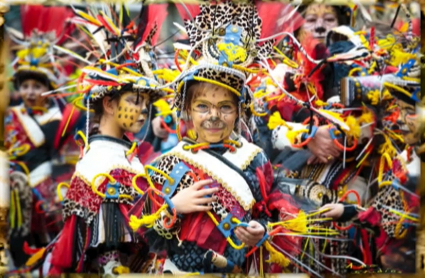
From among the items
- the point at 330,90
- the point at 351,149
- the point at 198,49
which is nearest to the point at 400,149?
the point at 351,149

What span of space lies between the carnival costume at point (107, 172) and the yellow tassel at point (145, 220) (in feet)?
0.09

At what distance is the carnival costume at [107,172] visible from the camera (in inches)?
92.6

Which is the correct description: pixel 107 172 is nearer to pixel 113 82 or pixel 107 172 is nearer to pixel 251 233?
pixel 113 82

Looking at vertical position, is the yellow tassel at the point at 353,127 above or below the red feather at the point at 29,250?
above

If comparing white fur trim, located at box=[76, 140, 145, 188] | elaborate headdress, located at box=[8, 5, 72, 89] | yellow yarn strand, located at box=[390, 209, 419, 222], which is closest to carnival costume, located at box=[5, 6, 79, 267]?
elaborate headdress, located at box=[8, 5, 72, 89]

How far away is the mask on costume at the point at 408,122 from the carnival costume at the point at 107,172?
2.89ft

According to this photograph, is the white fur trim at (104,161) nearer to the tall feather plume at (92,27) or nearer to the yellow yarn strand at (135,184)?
the yellow yarn strand at (135,184)

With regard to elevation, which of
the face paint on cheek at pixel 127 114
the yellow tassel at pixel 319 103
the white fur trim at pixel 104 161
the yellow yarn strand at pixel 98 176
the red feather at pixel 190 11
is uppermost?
the red feather at pixel 190 11

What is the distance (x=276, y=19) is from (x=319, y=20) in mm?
165

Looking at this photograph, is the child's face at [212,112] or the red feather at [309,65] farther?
the red feather at [309,65]

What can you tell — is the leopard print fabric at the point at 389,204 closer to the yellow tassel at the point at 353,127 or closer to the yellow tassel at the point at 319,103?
the yellow tassel at the point at 353,127

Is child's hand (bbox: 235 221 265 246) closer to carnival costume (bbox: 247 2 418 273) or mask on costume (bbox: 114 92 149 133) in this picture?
carnival costume (bbox: 247 2 418 273)

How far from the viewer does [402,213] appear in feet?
8.04

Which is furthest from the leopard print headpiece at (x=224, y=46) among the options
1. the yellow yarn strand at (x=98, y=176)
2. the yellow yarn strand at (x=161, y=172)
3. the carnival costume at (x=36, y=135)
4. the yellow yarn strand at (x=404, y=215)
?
the yellow yarn strand at (x=404, y=215)
